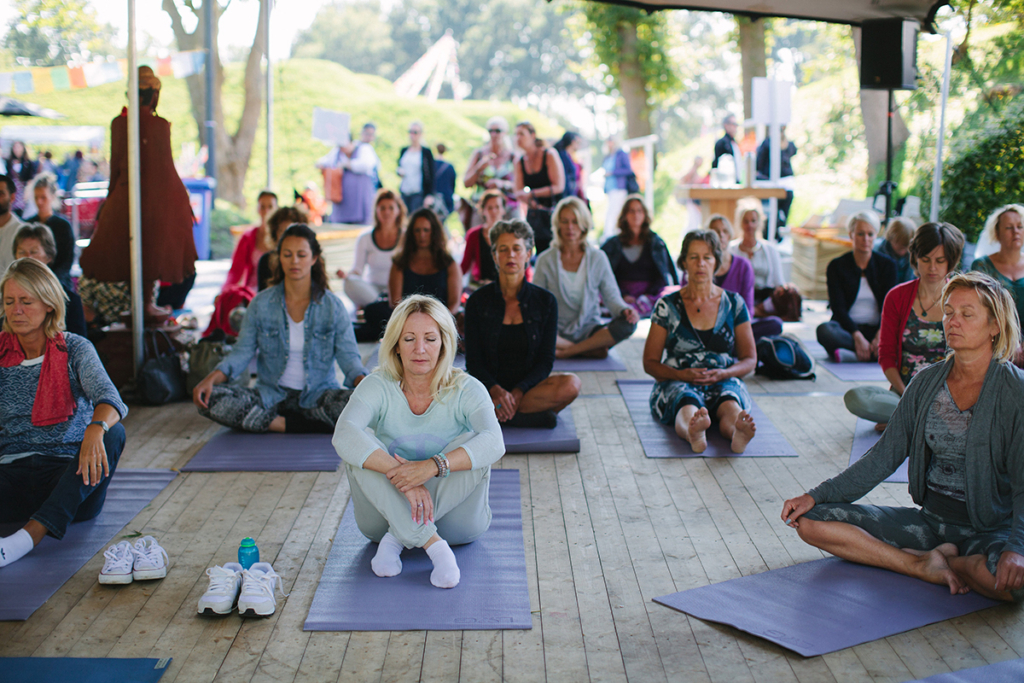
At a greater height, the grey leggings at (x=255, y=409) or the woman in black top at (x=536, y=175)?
the woman in black top at (x=536, y=175)

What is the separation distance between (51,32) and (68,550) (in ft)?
33.3

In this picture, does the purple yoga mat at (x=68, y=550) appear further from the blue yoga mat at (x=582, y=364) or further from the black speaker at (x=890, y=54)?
the black speaker at (x=890, y=54)

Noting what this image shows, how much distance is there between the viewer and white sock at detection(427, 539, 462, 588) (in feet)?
9.03

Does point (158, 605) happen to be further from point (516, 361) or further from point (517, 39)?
point (517, 39)

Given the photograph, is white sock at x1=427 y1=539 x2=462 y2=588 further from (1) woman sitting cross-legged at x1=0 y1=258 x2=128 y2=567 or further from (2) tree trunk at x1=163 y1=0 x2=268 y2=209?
(2) tree trunk at x1=163 y1=0 x2=268 y2=209

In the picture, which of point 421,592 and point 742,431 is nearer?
point 421,592

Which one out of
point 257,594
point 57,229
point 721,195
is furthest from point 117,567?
point 721,195

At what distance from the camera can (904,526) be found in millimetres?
2857

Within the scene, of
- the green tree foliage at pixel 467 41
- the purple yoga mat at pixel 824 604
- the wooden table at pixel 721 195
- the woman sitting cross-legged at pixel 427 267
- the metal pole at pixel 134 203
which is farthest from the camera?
the green tree foliage at pixel 467 41

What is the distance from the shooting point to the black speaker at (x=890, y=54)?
7.34 m

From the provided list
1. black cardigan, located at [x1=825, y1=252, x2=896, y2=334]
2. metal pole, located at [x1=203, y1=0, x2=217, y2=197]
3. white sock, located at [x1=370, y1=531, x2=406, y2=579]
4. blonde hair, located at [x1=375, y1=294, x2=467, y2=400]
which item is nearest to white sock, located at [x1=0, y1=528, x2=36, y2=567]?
white sock, located at [x1=370, y1=531, x2=406, y2=579]

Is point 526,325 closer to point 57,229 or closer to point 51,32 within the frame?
point 57,229

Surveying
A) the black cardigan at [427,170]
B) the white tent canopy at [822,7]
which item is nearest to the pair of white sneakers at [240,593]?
the white tent canopy at [822,7]

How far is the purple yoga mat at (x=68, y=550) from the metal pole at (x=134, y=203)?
5.15 ft
